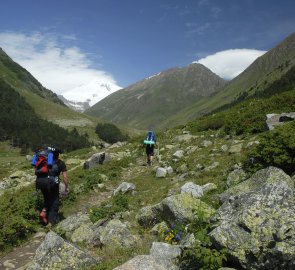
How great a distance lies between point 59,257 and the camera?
827 centimetres

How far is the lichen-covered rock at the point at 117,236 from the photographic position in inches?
377

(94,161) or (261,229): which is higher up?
(94,161)

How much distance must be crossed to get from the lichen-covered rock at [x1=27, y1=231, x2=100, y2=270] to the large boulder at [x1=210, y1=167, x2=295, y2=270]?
309cm

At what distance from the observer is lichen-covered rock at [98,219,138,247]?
31.4ft

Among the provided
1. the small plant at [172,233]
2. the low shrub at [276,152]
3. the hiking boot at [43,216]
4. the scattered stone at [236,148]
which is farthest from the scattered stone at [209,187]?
the scattered stone at [236,148]

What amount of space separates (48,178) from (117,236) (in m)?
4.37

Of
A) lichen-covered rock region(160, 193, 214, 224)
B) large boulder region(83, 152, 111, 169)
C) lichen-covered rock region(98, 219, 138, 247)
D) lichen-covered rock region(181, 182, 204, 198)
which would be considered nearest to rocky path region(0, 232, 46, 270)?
lichen-covered rock region(98, 219, 138, 247)

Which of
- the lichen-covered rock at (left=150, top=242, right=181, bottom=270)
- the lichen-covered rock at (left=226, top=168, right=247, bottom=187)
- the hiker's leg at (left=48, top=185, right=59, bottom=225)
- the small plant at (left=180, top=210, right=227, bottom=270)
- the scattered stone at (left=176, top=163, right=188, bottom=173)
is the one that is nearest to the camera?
the small plant at (left=180, top=210, right=227, bottom=270)

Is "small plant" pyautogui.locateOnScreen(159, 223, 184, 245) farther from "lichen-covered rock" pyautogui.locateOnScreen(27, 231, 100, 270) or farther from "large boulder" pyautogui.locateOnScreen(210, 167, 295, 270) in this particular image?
"lichen-covered rock" pyautogui.locateOnScreen(27, 231, 100, 270)

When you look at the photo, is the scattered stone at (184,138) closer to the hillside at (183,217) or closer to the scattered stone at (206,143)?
the scattered stone at (206,143)

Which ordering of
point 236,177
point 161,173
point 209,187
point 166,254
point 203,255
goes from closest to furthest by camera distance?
point 203,255 < point 166,254 < point 236,177 < point 209,187 < point 161,173

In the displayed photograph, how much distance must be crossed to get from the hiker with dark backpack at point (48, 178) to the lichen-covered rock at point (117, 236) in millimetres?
3633

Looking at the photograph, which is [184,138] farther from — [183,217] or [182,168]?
[183,217]

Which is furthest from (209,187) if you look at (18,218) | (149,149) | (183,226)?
(149,149)
